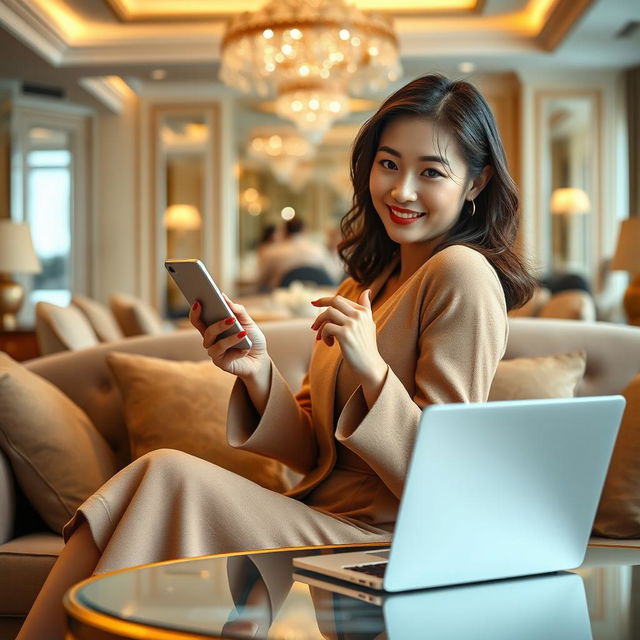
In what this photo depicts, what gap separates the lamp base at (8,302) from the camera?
20.4ft

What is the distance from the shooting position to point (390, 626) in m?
0.94

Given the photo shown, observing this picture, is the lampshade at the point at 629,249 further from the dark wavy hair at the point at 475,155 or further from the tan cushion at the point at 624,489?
the dark wavy hair at the point at 475,155

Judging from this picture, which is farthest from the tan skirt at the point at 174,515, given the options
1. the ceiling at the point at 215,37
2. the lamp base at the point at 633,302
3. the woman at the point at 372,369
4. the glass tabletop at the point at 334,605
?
the ceiling at the point at 215,37

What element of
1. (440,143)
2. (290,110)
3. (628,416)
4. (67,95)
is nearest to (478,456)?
(440,143)

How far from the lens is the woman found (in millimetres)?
1345

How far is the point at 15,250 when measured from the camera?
5.86 m

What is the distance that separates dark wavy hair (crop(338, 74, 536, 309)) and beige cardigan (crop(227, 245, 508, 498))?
99 millimetres

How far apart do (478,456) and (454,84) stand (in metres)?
0.89

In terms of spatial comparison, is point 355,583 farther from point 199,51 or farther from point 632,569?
point 199,51

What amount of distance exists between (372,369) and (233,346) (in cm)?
32

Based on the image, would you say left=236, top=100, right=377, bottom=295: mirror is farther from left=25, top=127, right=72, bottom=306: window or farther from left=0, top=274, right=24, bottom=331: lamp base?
left=0, top=274, right=24, bottom=331: lamp base

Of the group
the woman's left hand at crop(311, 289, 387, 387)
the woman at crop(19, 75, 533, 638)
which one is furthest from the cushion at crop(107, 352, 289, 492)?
the woman's left hand at crop(311, 289, 387, 387)

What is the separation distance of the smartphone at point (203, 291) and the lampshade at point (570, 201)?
7476 millimetres

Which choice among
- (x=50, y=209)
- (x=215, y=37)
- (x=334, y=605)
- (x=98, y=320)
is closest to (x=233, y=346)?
(x=334, y=605)
